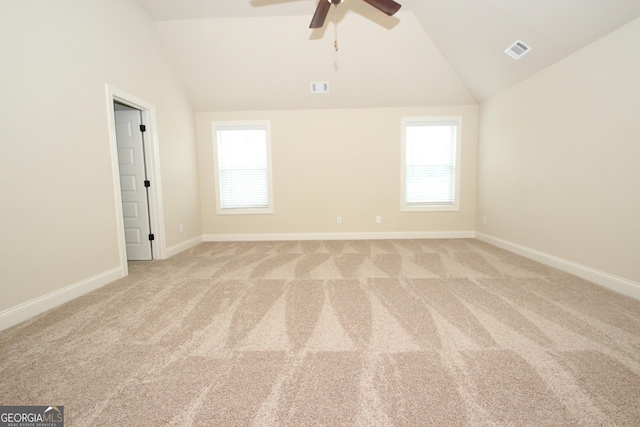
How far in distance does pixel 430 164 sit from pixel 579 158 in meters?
2.30

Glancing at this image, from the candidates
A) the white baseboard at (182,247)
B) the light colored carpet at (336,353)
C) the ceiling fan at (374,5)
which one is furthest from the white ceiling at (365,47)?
the light colored carpet at (336,353)

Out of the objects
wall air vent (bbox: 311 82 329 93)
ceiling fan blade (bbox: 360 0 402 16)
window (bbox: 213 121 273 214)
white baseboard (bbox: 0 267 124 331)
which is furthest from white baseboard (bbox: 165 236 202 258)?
ceiling fan blade (bbox: 360 0 402 16)

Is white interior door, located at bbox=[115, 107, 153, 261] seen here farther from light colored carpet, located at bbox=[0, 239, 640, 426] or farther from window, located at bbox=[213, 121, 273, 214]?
window, located at bbox=[213, 121, 273, 214]

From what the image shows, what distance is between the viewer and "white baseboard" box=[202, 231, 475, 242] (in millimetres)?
5012

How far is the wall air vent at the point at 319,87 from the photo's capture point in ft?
14.6

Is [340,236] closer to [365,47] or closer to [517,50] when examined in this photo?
[365,47]

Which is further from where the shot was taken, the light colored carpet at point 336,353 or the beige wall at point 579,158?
the beige wall at point 579,158

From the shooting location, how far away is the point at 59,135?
2.32m

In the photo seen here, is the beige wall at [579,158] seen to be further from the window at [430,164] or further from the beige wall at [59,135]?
the beige wall at [59,135]

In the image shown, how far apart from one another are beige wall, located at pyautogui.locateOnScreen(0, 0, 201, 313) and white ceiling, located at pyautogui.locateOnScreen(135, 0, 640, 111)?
35.9 inches

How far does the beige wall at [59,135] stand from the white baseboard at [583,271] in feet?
17.6

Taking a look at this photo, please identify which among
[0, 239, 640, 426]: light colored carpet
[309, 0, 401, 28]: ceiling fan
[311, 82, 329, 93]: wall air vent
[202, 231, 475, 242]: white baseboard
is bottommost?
[0, 239, 640, 426]: light colored carpet

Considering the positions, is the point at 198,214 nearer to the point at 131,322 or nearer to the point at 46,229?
the point at 46,229

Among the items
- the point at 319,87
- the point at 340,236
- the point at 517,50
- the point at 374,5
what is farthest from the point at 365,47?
the point at 340,236
